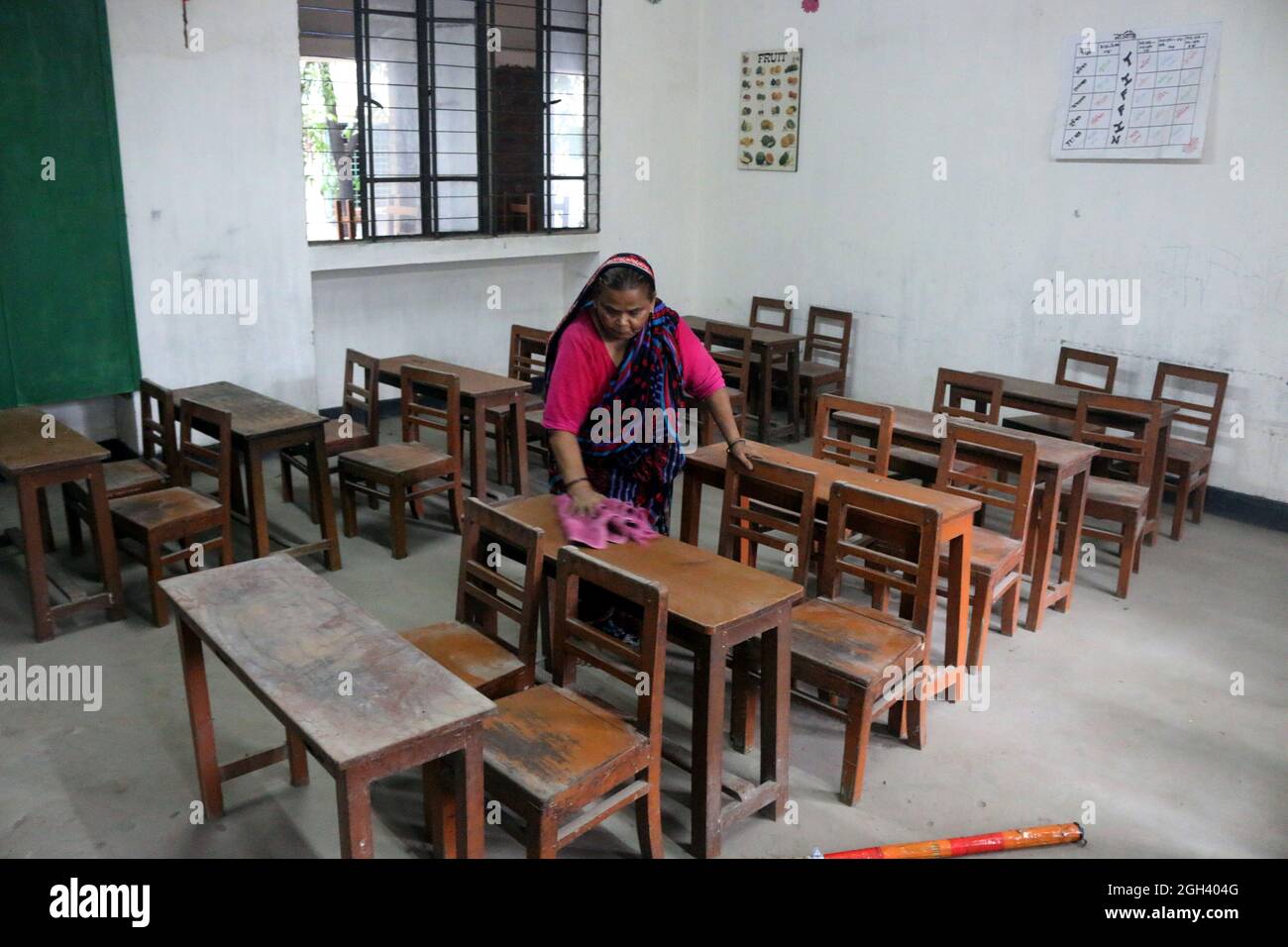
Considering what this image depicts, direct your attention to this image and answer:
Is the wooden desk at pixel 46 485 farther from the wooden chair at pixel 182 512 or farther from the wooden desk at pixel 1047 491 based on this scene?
the wooden desk at pixel 1047 491

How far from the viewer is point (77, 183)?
16.8 ft

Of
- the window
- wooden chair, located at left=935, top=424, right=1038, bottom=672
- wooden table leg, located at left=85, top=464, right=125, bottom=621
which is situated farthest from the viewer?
the window

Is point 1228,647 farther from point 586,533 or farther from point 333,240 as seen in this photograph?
point 333,240

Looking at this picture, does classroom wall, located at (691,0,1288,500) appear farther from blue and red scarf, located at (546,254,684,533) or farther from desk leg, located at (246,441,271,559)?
desk leg, located at (246,441,271,559)

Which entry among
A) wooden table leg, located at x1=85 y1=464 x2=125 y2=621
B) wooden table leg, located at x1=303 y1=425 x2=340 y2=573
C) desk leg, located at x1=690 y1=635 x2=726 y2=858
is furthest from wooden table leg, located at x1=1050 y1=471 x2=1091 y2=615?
wooden table leg, located at x1=85 y1=464 x2=125 y2=621

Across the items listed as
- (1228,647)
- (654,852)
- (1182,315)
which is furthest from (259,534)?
(1182,315)

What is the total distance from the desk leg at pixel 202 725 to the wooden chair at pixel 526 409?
2691mm

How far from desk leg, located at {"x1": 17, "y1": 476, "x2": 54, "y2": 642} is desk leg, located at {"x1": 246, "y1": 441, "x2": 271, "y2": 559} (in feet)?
2.50

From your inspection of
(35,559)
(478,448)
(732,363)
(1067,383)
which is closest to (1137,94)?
(1067,383)

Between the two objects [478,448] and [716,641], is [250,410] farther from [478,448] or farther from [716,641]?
[716,641]

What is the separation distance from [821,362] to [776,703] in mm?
4926

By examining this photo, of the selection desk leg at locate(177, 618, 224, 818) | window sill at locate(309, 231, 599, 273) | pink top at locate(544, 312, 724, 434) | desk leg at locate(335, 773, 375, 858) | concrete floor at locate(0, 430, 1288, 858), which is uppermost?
window sill at locate(309, 231, 599, 273)

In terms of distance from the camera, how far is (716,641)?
2.39 m

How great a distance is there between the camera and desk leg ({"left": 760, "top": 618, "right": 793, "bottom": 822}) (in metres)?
2.63
